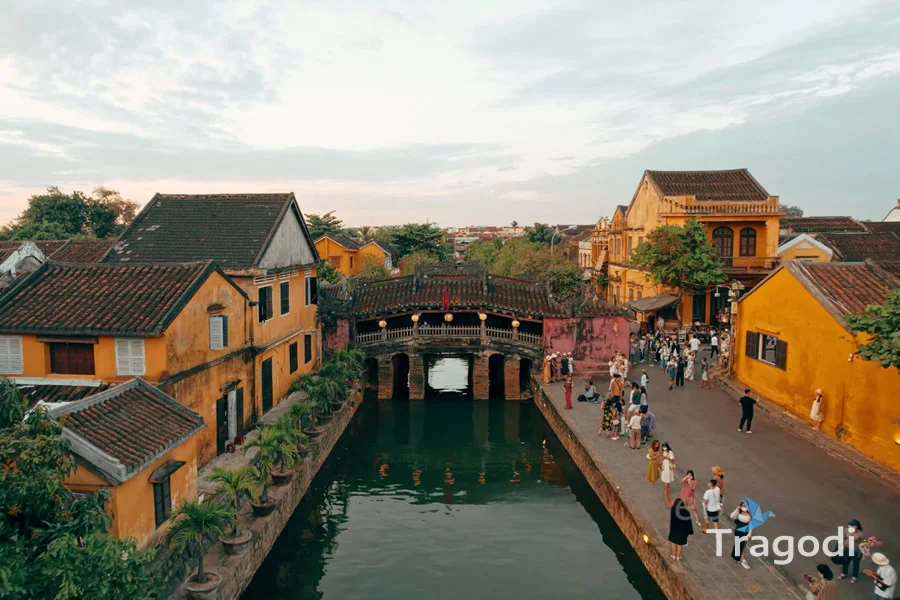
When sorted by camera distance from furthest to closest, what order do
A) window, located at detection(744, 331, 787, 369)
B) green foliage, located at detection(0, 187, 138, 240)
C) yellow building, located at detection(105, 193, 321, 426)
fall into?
1. green foliage, located at detection(0, 187, 138, 240)
2. window, located at detection(744, 331, 787, 369)
3. yellow building, located at detection(105, 193, 321, 426)

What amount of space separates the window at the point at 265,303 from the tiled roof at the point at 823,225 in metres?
39.7

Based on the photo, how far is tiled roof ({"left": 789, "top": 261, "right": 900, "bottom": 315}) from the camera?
1891 centimetres

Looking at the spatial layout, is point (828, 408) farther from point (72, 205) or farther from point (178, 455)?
point (72, 205)

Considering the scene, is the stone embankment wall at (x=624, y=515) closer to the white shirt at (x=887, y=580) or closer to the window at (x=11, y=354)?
the white shirt at (x=887, y=580)

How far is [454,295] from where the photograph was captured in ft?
102

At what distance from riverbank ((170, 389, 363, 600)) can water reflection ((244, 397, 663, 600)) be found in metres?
0.40

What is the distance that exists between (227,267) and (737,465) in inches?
640

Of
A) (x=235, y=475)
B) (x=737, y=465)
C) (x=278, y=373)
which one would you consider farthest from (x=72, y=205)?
(x=737, y=465)

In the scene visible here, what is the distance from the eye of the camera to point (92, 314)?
594 inches

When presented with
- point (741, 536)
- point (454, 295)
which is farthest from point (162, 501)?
point (454, 295)

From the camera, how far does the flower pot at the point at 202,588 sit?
11016 millimetres

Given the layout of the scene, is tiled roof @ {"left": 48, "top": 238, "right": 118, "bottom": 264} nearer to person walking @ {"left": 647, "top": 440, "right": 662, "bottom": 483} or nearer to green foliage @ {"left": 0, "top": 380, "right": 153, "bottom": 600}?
green foliage @ {"left": 0, "top": 380, "right": 153, "bottom": 600}

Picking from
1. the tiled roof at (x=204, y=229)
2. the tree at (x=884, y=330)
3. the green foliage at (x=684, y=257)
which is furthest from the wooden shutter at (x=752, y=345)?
the tiled roof at (x=204, y=229)

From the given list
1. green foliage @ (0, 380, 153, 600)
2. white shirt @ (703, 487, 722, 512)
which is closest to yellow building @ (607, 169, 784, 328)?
white shirt @ (703, 487, 722, 512)
